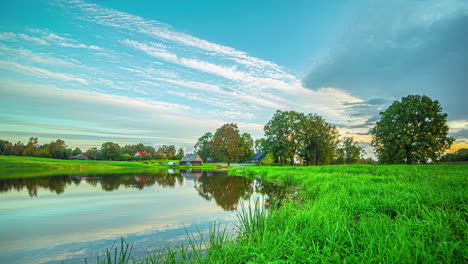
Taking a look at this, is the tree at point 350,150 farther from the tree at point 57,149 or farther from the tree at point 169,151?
the tree at point 57,149

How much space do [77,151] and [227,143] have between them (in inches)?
3514

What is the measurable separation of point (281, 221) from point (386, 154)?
4060 centimetres

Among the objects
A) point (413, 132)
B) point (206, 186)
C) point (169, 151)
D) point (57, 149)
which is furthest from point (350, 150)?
point (57, 149)

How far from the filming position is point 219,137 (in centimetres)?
7050

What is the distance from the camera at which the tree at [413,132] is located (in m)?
32.8

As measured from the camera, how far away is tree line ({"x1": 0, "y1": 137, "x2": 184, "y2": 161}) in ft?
238

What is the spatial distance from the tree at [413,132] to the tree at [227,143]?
136ft

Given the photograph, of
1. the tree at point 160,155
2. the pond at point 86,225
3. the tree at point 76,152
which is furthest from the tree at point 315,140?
the tree at point 76,152

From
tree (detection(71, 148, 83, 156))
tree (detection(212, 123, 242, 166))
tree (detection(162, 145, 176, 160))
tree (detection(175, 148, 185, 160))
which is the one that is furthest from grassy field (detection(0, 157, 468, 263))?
tree (detection(71, 148, 83, 156))

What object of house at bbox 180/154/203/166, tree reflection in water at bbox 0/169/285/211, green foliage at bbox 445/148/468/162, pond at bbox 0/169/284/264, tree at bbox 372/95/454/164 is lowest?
house at bbox 180/154/203/166

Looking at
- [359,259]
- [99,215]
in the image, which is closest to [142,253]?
[359,259]

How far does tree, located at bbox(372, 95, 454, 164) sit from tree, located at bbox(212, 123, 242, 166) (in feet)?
136

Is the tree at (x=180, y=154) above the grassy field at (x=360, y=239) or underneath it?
underneath

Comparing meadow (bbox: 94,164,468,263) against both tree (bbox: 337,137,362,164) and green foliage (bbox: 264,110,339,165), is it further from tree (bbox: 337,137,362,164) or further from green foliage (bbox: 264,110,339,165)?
Answer: tree (bbox: 337,137,362,164)
